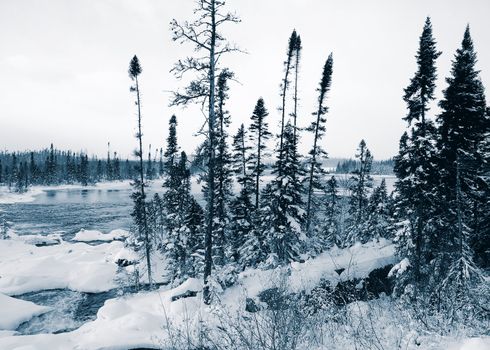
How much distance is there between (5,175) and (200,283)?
132965 millimetres

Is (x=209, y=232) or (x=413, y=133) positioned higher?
(x=413, y=133)

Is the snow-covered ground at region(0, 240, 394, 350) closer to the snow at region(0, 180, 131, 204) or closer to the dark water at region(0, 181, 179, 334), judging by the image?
the dark water at region(0, 181, 179, 334)

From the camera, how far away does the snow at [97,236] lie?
41.5 m

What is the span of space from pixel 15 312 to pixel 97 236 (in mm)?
26388

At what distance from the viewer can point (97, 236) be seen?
42469mm

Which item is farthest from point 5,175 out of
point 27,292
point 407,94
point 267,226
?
point 407,94

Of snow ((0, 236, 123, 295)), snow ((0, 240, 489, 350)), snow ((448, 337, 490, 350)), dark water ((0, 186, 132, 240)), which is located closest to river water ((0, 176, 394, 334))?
dark water ((0, 186, 132, 240))

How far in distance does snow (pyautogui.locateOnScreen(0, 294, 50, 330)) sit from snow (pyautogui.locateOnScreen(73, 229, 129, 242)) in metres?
23.7

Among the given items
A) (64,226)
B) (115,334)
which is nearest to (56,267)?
(115,334)

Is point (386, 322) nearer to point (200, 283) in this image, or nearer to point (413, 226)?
point (200, 283)

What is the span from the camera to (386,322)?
276 inches

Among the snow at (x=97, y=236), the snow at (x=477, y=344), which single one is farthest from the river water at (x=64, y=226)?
the snow at (x=477, y=344)

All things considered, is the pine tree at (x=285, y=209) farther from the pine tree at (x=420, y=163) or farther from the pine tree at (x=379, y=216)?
the pine tree at (x=379, y=216)

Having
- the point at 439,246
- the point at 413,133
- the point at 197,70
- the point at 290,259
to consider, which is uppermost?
the point at 197,70
